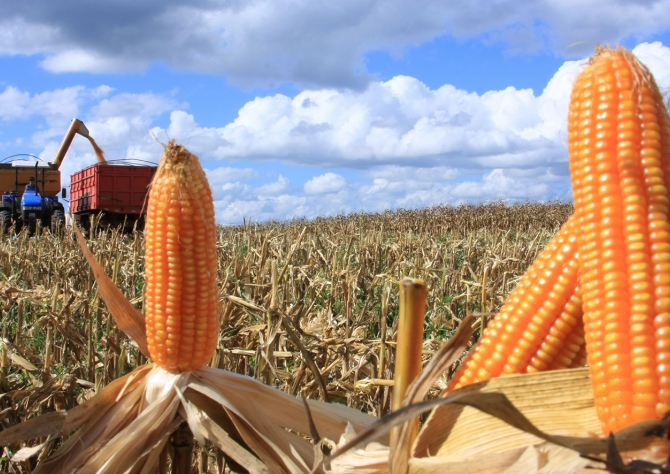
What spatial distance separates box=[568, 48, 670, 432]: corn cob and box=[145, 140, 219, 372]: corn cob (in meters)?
1.70

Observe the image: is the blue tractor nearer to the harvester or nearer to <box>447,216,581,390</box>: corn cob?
the harvester

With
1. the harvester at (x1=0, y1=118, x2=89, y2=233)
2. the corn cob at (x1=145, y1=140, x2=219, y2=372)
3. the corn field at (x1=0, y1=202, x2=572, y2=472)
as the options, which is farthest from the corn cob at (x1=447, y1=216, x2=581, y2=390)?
the harvester at (x1=0, y1=118, x2=89, y2=233)

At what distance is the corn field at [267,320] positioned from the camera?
163 inches

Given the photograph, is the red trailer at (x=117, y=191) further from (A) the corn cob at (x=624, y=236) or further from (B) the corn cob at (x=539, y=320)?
(A) the corn cob at (x=624, y=236)

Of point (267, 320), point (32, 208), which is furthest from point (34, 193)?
point (267, 320)

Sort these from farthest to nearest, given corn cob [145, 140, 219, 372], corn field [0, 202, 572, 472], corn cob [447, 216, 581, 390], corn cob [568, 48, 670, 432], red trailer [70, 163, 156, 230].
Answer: red trailer [70, 163, 156, 230] → corn field [0, 202, 572, 472] → corn cob [145, 140, 219, 372] → corn cob [447, 216, 581, 390] → corn cob [568, 48, 670, 432]

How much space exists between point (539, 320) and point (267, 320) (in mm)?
3171

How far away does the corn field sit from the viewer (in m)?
4.14

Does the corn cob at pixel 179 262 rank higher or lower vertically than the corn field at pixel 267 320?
higher

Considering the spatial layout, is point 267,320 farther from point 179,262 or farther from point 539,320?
point 539,320

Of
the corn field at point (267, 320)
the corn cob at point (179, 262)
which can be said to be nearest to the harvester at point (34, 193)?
the corn field at point (267, 320)

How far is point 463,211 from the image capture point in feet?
119

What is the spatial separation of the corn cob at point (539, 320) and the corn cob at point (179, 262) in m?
1.46

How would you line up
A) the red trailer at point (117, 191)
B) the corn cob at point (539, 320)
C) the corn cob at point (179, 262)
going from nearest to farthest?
the corn cob at point (539, 320)
the corn cob at point (179, 262)
the red trailer at point (117, 191)
